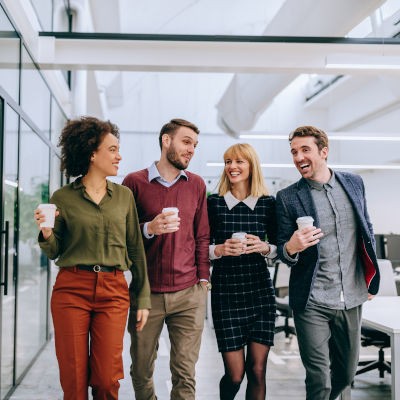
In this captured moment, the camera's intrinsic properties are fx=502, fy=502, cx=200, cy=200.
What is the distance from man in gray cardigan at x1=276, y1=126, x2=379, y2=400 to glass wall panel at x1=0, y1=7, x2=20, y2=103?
1955 mm

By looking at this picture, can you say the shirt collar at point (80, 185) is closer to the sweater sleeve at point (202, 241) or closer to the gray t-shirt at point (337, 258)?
the sweater sleeve at point (202, 241)

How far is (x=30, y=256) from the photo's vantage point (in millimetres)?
4410

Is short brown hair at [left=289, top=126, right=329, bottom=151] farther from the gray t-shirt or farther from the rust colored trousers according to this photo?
the rust colored trousers

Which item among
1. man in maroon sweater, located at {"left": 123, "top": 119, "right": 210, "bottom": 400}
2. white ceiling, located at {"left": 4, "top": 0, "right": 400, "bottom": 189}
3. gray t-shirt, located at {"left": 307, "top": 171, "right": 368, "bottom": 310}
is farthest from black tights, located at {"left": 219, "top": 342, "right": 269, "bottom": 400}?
white ceiling, located at {"left": 4, "top": 0, "right": 400, "bottom": 189}

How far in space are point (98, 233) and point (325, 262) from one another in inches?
42.2

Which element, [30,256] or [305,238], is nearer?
[305,238]

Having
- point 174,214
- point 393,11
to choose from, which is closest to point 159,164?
point 174,214

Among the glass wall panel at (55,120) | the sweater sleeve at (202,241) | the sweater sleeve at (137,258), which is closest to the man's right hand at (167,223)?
the sweater sleeve at (137,258)

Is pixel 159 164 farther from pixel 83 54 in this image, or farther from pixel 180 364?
pixel 83 54

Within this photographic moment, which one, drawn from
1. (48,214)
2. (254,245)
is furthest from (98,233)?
(254,245)

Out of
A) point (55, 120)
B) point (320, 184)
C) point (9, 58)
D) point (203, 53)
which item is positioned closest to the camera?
point (320, 184)

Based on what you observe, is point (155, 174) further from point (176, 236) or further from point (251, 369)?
point (251, 369)

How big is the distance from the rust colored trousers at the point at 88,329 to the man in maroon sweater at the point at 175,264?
11.8 inches

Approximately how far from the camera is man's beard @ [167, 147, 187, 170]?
7.99 feet
